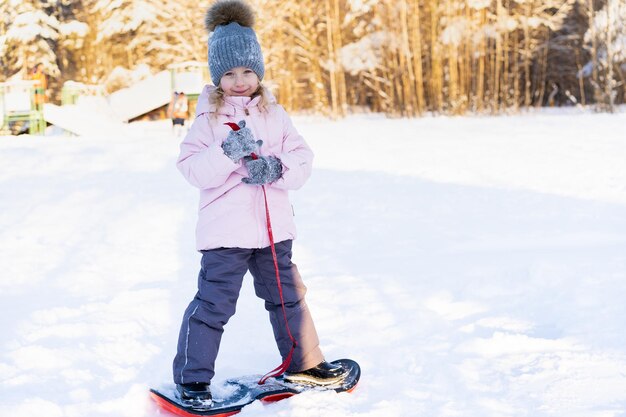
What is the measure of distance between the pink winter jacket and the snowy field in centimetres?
58

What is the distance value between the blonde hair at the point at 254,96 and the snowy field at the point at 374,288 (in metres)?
1.00

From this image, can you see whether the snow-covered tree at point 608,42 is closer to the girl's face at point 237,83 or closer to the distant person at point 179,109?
the distant person at point 179,109

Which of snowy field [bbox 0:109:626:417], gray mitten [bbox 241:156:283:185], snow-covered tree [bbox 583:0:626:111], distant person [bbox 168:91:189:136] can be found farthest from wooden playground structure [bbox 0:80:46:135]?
gray mitten [bbox 241:156:283:185]

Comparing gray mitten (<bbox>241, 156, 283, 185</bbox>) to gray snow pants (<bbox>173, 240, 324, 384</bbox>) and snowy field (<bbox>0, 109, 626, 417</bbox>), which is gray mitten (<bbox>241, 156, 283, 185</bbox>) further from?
snowy field (<bbox>0, 109, 626, 417</bbox>)

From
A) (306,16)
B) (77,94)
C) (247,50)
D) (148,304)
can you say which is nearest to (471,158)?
(148,304)

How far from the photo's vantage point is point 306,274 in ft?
14.1

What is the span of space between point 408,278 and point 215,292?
1.80m

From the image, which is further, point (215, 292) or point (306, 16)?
point (306, 16)

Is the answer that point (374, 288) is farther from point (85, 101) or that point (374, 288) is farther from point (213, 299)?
point (85, 101)

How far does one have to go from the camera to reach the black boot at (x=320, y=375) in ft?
8.63

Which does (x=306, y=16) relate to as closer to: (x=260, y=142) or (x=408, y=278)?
(x=408, y=278)

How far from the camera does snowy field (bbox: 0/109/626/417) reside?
2.54 metres

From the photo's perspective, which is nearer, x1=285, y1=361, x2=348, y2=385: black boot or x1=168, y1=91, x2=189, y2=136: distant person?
x1=285, y1=361, x2=348, y2=385: black boot

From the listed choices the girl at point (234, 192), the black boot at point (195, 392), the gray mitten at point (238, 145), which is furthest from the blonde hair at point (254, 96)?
the black boot at point (195, 392)
